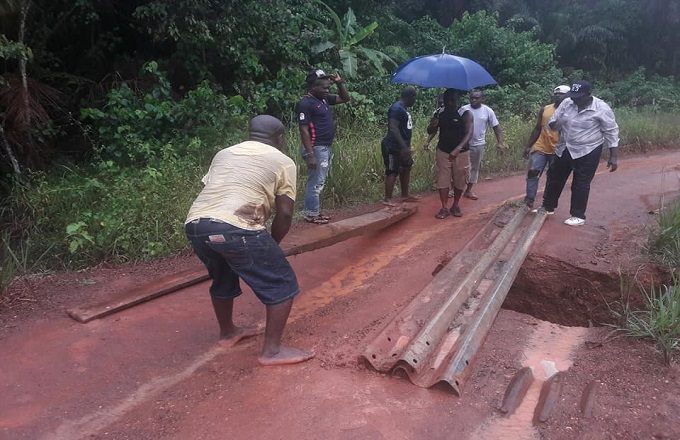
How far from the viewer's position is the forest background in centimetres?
617

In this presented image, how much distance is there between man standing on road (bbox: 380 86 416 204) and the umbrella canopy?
18 centimetres

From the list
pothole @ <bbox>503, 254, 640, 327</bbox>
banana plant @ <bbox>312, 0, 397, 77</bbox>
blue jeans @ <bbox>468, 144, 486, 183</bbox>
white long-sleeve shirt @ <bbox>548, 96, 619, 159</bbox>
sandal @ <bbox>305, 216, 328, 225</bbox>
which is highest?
banana plant @ <bbox>312, 0, 397, 77</bbox>

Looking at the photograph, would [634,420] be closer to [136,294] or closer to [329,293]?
[329,293]

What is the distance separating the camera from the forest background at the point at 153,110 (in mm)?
6171

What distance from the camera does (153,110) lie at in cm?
823

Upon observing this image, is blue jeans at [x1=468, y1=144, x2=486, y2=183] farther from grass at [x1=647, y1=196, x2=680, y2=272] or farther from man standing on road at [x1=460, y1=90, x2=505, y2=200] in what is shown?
grass at [x1=647, y1=196, x2=680, y2=272]

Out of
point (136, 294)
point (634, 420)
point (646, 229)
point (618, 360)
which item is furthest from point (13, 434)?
point (646, 229)

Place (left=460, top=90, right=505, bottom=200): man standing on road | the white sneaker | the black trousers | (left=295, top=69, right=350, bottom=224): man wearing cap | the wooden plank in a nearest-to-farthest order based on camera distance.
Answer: the wooden plank, (left=295, top=69, right=350, bottom=224): man wearing cap, the black trousers, the white sneaker, (left=460, top=90, right=505, bottom=200): man standing on road

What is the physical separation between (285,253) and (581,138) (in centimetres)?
351

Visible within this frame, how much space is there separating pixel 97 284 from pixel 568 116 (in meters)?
5.10

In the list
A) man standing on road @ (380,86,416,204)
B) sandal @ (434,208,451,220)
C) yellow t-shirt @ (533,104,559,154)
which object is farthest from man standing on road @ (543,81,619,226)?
man standing on road @ (380,86,416,204)

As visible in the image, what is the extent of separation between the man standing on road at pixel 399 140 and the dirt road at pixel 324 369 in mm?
1703

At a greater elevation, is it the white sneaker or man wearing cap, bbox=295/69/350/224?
man wearing cap, bbox=295/69/350/224

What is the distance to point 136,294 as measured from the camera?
4.67 metres
